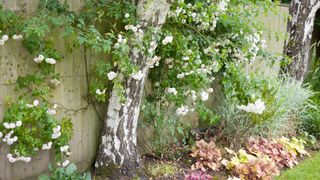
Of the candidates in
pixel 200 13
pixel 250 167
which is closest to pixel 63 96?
pixel 200 13

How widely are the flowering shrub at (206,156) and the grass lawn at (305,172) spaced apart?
0.63 meters

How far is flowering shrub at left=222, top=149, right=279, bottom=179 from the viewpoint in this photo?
348 centimetres

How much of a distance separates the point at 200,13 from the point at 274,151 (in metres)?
1.74

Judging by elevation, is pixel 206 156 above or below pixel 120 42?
below

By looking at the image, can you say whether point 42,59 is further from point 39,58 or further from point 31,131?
point 31,131

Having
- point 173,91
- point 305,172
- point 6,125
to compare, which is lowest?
point 305,172

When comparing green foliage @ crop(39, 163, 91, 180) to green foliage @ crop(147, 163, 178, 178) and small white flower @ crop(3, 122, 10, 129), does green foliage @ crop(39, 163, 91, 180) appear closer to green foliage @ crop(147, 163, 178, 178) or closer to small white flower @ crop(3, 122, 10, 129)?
small white flower @ crop(3, 122, 10, 129)

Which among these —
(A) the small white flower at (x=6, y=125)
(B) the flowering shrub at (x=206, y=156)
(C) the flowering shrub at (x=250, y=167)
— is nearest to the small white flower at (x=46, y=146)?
(A) the small white flower at (x=6, y=125)

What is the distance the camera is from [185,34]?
356 cm

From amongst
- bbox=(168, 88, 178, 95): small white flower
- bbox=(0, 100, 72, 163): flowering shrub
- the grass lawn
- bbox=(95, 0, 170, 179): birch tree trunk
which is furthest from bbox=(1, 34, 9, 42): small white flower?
the grass lawn

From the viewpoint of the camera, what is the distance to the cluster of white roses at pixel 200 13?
3.23m

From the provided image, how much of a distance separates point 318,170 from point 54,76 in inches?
115

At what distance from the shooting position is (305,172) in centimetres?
391

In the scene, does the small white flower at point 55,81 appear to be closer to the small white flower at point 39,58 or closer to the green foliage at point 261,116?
the small white flower at point 39,58
